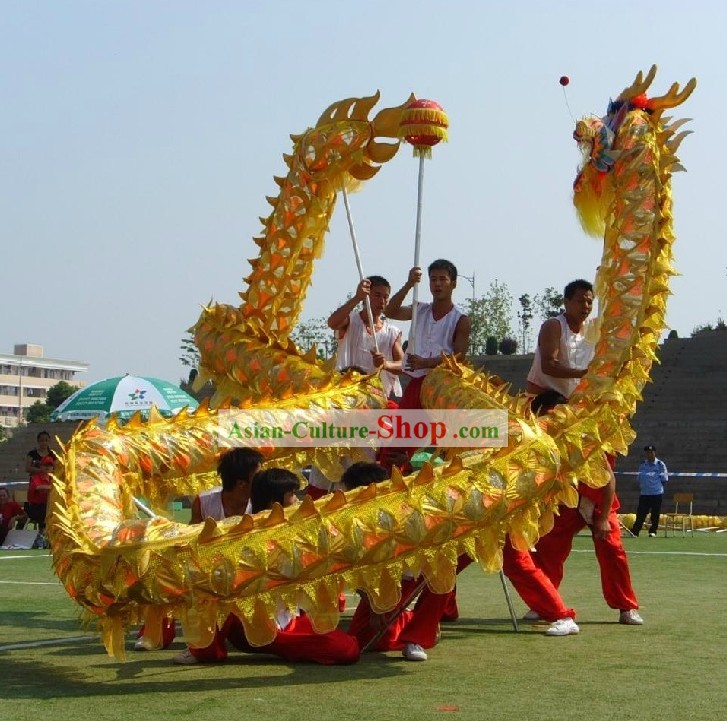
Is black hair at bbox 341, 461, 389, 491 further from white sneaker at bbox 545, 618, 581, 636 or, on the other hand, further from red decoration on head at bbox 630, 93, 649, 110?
red decoration on head at bbox 630, 93, 649, 110

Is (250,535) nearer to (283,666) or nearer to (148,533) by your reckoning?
(148,533)

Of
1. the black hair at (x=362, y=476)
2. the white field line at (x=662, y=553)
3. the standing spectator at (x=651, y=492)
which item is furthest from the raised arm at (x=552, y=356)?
the standing spectator at (x=651, y=492)

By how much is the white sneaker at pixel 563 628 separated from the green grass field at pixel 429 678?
3.6 inches

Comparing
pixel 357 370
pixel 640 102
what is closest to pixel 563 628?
pixel 357 370

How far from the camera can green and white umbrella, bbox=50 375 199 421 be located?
43.8 feet

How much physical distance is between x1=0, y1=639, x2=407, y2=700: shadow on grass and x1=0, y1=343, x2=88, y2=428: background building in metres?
86.9

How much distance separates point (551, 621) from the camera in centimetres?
609

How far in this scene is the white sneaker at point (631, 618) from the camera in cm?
634

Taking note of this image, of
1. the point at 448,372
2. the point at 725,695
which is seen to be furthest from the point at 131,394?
the point at 725,695

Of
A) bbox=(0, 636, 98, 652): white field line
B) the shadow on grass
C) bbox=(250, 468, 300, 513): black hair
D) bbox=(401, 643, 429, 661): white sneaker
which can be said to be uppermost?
bbox=(250, 468, 300, 513): black hair

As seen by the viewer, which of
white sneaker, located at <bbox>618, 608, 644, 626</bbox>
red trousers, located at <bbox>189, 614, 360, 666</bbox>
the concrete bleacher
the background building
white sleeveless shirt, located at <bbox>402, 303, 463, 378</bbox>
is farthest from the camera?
the background building

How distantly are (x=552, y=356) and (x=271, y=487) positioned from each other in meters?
1.98

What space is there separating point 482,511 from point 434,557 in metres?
0.28

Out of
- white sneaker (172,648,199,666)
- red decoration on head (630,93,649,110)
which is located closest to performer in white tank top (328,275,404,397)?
red decoration on head (630,93,649,110)
